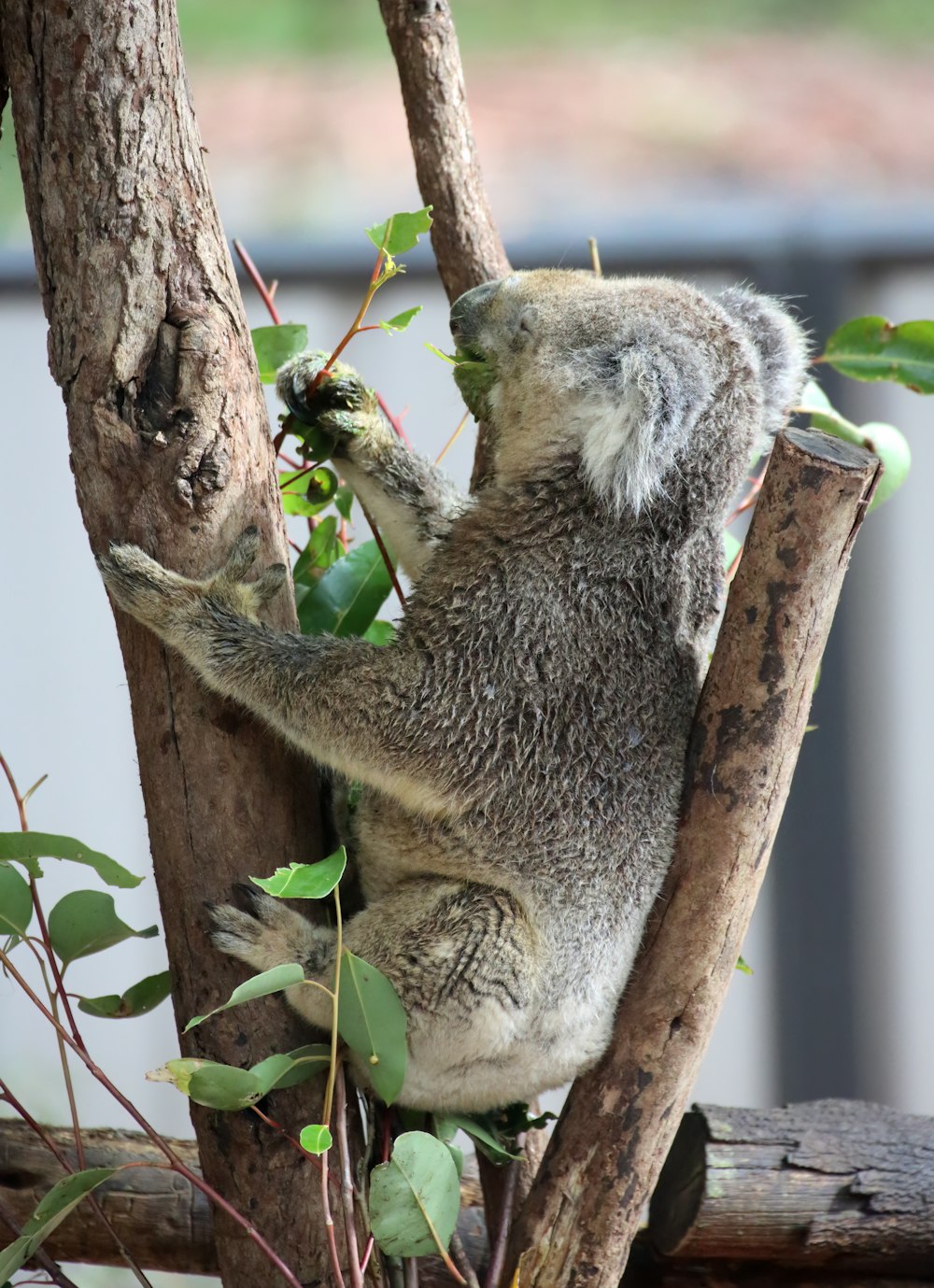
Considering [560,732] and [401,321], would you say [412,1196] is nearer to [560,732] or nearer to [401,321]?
[560,732]

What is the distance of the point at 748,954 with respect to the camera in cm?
Result: 388

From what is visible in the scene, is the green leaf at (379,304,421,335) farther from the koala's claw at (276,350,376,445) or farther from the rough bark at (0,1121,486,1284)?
the rough bark at (0,1121,486,1284)

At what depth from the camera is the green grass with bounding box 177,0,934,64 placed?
6301 mm

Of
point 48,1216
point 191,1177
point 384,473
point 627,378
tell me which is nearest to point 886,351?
point 627,378

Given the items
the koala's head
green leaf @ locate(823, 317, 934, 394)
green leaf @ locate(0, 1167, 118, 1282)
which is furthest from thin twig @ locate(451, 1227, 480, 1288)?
green leaf @ locate(823, 317, 934, 394)

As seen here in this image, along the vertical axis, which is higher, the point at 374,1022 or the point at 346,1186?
the point at 374,1022

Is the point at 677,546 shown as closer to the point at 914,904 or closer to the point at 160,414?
the point at 160,414

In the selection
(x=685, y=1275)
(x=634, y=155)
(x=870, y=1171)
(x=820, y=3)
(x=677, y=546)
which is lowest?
(x=685, y=1275)

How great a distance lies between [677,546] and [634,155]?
4.73m

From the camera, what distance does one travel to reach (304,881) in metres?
1.36

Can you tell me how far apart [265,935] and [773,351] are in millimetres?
1154

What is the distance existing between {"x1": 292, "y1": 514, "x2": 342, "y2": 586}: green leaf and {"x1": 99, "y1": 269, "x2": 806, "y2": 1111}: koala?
0.83ft

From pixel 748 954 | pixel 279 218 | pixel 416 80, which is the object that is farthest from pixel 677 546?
pixel 279 218

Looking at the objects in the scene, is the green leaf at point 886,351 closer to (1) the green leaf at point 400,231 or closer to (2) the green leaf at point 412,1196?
(1) the green leaf at point 400,231
